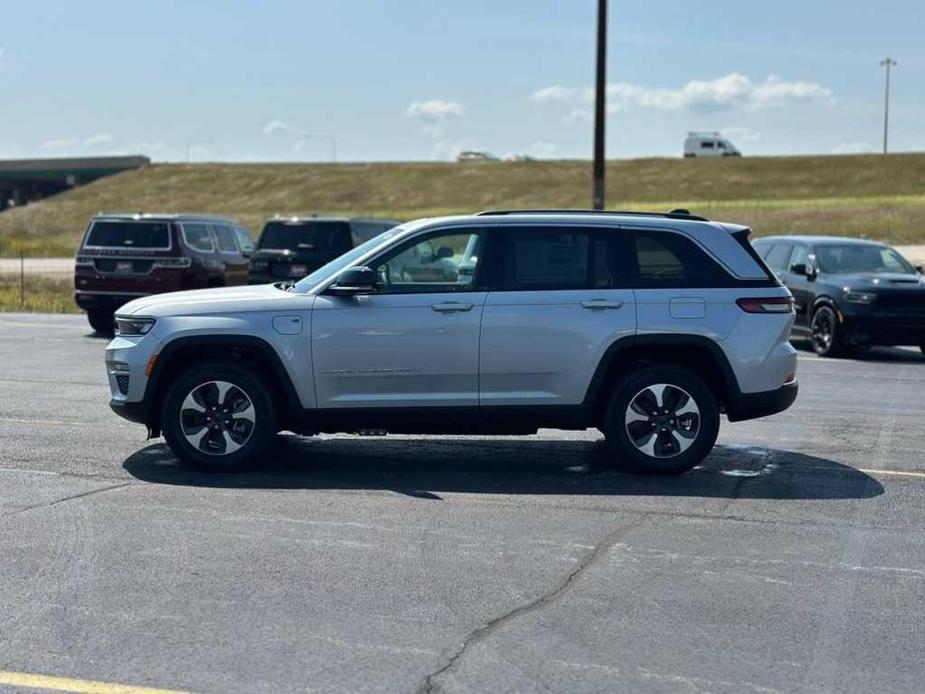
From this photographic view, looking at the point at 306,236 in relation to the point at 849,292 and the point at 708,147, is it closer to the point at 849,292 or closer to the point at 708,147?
the point at 849,292

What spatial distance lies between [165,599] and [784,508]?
13.1ft

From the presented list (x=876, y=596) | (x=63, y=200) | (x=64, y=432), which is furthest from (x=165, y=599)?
(x=63, y=200)

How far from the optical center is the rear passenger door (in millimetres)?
9289

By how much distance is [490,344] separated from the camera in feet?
30.5

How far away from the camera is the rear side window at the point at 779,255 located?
779 inches

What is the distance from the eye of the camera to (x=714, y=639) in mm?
5832

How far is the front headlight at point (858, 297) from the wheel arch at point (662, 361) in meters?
8.76

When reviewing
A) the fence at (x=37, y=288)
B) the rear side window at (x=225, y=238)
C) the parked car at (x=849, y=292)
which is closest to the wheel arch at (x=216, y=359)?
the parked car at (x=849, y=292)

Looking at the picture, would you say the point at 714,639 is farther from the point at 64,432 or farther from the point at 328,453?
the point at 64,432

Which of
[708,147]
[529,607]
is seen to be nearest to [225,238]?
[529,607]

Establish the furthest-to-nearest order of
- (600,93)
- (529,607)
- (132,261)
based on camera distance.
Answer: (600,93) → (132,261) → (529,607)

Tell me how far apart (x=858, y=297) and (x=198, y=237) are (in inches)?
401

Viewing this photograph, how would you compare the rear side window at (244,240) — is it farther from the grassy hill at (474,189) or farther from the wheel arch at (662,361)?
the grassy hill at (474,189)

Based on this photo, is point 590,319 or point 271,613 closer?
point 271,613
